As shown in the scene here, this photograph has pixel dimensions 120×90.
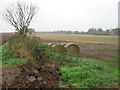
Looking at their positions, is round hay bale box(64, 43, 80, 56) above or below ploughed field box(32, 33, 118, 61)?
above

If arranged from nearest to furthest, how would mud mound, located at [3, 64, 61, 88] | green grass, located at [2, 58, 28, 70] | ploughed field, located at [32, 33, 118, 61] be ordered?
mud mound, located at [3, 64, 61, 88] → green grass, located at [2, 58, 28, 70] → ploughed field, located at [32, 33, 118, 61]

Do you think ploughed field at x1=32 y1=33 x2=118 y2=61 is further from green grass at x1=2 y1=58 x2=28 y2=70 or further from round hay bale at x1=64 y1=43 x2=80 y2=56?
green grass at x1=2 y1=58 x2=28 y2=70

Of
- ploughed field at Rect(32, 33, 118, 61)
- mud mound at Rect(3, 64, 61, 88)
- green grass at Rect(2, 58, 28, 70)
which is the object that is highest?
green grass at Rect(2, 58, 28, 70)

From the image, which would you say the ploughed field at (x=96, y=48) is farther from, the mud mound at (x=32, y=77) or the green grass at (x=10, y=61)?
the mud mound at (x=32, y=77)

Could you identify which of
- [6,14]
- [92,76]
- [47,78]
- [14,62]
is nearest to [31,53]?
[14,62]

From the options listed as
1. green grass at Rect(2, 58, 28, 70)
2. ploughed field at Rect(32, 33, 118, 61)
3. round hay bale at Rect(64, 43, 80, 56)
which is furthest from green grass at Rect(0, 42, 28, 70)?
round hay bale at Rect(64, 43, 80, 56)

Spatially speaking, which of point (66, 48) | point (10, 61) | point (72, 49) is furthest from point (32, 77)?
point (72, 49)

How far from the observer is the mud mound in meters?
6.70

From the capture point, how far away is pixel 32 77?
23.8 feet

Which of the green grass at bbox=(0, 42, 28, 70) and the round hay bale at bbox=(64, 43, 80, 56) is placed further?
the round hay bale at bbox=(64, 43, 80, 56)

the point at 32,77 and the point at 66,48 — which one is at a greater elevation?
the point at 66,48

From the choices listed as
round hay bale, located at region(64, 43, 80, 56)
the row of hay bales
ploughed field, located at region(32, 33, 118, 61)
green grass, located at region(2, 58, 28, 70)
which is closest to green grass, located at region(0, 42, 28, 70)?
green grass, located at region(2, 58, 28, 70)

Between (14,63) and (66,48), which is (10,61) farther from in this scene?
(66,48)

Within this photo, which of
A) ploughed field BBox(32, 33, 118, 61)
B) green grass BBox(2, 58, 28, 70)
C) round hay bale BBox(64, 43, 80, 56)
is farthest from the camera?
ploughed field BBox(32, 33, 118, 61)
